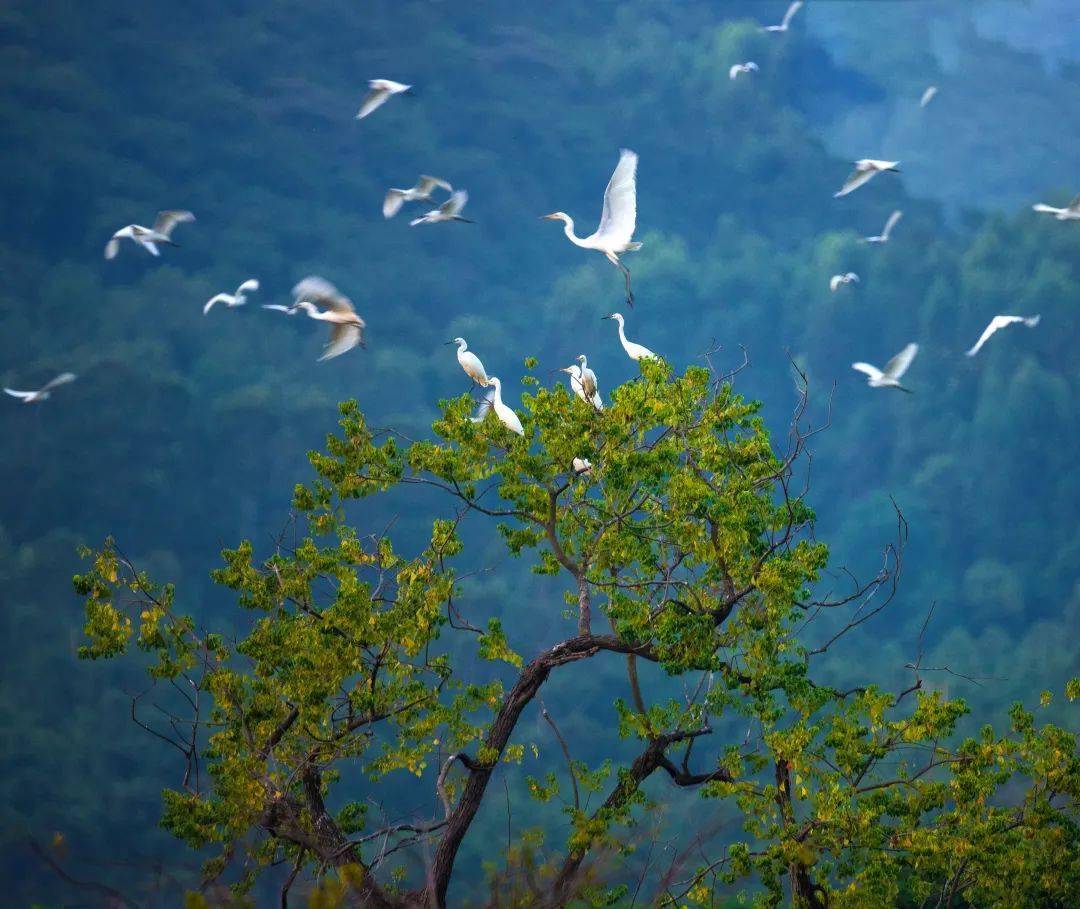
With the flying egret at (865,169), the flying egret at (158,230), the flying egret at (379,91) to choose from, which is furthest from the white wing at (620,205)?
the flying egret at (865,169)

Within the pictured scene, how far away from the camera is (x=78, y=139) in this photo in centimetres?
2097

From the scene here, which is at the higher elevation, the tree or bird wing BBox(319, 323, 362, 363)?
bird wing BBox(319, 323, 362, 363)

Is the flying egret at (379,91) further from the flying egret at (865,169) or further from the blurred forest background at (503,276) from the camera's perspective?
the blurred forest background at (503,276)

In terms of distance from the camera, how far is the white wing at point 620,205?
9648 mm

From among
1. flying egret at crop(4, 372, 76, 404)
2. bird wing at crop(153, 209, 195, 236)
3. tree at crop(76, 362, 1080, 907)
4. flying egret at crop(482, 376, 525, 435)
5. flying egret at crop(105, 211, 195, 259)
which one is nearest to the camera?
tree at crop(76, 362, 1080, 907)

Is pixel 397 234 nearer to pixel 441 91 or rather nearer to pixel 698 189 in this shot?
pixel 441 91

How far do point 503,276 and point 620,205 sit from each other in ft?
41.5

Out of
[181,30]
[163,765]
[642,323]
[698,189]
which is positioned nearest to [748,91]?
[698,189]

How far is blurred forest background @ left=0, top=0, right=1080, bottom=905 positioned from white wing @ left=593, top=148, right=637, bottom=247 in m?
10.6

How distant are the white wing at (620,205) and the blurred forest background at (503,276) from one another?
10.6m

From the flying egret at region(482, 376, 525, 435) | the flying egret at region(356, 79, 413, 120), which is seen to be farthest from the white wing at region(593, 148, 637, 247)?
the flying egret at region(356, 79, 413, 120)

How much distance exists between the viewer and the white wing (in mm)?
9648

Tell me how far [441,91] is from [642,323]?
548cm

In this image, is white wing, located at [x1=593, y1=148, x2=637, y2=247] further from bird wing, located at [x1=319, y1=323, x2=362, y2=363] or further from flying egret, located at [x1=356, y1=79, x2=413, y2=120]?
flying egret, located at [x1=356, y1=79, x2=413, y2=120]
